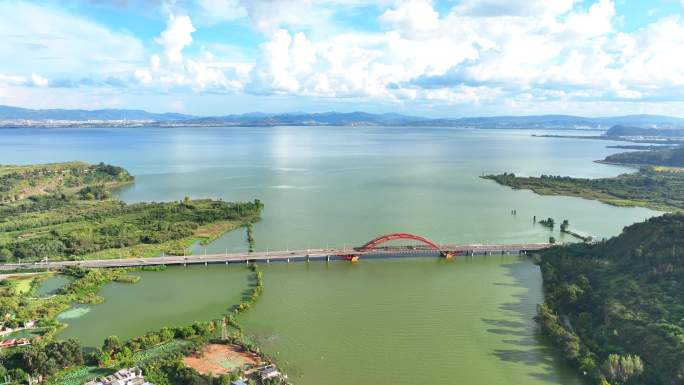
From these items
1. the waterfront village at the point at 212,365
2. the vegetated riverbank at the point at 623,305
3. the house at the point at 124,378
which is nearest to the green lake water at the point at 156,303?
the waterfront village at the point at 212,365

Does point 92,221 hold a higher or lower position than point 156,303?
higher

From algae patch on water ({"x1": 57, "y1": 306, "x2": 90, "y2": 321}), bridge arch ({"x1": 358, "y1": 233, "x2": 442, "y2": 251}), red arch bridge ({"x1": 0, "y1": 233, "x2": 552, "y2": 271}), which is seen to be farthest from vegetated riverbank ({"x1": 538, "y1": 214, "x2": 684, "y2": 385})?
algae patch on water ({"x1": 57, "y1": 306, "x2": 90, "y2": 321})

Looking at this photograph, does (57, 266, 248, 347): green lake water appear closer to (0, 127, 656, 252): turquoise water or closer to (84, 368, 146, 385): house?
(84, 368, 146, 385): house

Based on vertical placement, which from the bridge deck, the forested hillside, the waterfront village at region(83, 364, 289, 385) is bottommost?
the waterfront village at region(83, 364, 289, 385)

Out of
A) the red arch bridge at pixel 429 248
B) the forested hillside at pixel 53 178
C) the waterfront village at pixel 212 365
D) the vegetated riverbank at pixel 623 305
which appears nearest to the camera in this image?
the waterfront village at pixel 212 365

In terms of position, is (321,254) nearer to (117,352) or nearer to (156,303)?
(156,303)

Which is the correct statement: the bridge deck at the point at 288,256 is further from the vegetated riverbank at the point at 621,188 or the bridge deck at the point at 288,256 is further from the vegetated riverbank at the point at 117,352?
the vegetated riverbank at the point at 621,188

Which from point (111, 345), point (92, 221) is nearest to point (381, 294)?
point (111, 345)
